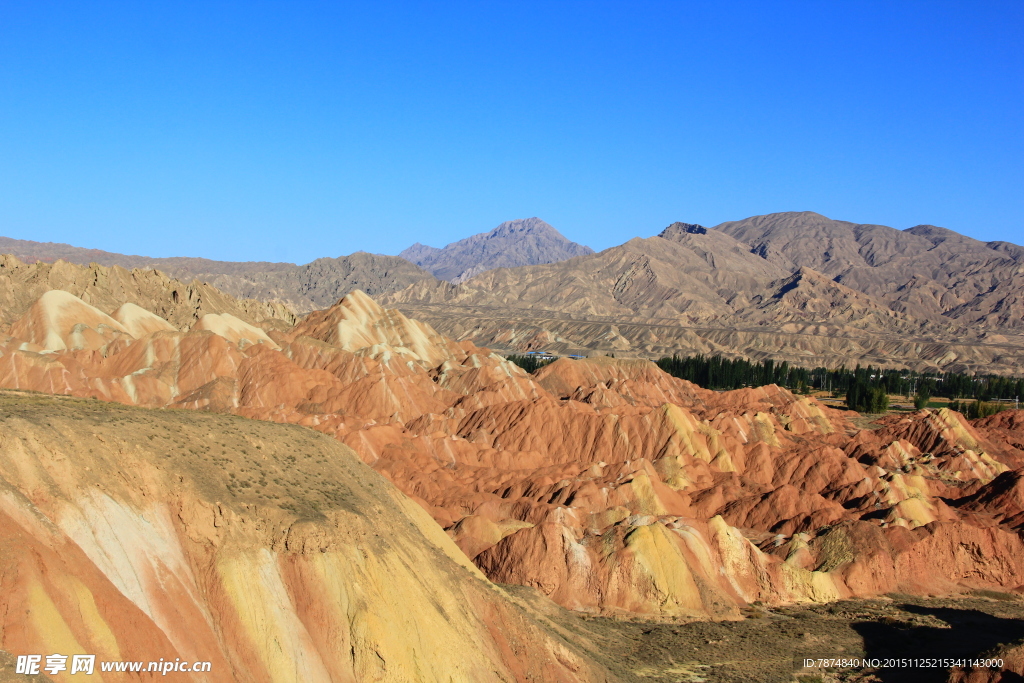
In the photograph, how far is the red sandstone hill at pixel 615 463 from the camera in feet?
145

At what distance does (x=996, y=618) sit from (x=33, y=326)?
287 ft

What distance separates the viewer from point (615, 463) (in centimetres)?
6562

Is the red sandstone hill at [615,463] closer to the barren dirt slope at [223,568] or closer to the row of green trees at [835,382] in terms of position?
the barren dirt slope at [223,568]

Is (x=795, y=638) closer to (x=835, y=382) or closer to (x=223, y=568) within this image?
(x=223, y=568)

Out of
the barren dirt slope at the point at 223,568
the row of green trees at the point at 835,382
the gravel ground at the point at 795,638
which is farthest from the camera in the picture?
the row of green trees at the point at 835,382

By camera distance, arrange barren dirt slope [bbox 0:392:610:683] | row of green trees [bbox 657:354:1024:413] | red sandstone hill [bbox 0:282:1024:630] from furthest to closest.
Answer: row of green trees [bbox 657:354:1024:413] → red sandstone hill [bbox 0:282:1024:630] → barren dirt slope [bbox 0:392:610:683]

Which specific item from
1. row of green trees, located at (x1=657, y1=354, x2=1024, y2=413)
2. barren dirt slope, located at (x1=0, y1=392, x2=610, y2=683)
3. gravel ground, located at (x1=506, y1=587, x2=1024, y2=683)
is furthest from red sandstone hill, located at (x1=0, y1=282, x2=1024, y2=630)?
row of green trees, located at (x1=657, y1=354, x2=1024, y2=413)

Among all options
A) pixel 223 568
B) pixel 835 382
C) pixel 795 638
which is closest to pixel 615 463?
pixel 795 638

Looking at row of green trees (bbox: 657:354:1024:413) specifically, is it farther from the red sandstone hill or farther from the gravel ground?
the gravel ground

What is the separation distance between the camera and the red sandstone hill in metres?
44.3

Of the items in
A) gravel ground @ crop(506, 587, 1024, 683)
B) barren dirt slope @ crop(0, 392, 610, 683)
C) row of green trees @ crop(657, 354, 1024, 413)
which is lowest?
gravel ground @ crop(506, 587, 1024, 683)

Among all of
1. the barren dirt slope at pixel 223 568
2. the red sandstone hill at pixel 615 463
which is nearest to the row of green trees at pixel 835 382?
the red sandstone hill at pixel 615 463

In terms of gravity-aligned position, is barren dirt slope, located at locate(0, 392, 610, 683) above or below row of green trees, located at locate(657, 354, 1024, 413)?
below

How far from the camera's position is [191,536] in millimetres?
25078
